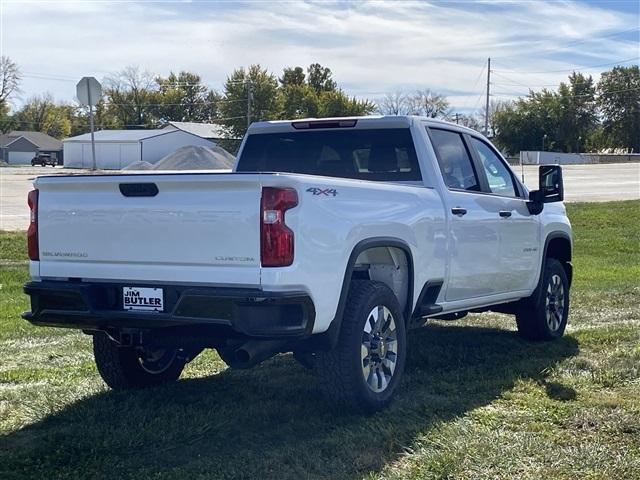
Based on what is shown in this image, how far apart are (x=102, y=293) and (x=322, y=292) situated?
4.47 feet

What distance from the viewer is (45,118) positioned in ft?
409

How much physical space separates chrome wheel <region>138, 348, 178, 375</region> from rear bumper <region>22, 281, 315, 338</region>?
101 centimetres

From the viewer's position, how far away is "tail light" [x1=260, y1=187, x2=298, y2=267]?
482 cm

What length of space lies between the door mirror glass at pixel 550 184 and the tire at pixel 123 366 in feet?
12.1

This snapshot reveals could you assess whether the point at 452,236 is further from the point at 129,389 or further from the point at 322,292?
the point at 129,389

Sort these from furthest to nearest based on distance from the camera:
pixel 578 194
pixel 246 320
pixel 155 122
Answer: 1. pixel 155 122
2. pixel 578 194
3. pixel 246 320

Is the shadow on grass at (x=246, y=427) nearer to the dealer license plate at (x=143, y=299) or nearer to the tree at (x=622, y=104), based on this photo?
the dealer license plate at (x=143, y=299)

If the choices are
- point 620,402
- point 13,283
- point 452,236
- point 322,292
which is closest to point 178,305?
point 322,292

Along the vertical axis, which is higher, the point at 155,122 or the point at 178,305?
the point at 155,122

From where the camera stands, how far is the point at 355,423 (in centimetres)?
546

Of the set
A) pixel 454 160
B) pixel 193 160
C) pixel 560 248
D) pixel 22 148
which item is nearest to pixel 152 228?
pixel 454 160

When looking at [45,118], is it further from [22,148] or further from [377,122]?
[377,122]

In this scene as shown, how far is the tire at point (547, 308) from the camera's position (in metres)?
8.22

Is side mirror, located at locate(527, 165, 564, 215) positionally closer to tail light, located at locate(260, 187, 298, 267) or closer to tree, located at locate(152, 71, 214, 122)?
tail light, located at locate(260, 187, 298, 267)
